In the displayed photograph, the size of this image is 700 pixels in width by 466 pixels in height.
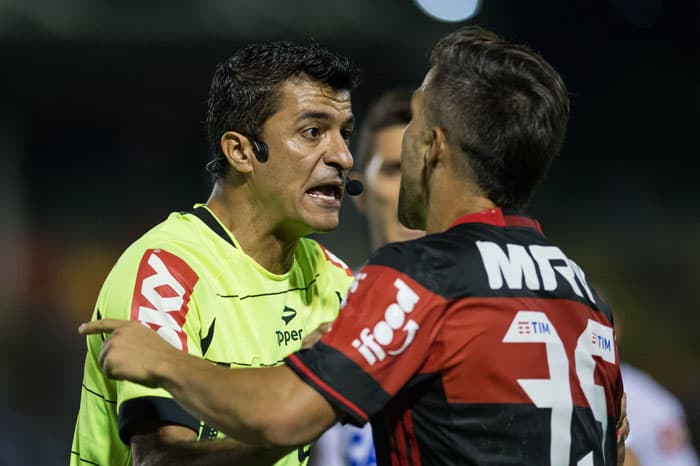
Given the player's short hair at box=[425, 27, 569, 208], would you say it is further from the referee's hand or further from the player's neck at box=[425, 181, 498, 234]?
the referee's hand

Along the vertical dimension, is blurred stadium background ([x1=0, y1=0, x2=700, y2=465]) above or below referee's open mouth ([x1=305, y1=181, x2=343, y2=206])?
above

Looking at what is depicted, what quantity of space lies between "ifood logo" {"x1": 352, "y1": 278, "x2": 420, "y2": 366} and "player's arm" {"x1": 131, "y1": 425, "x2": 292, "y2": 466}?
46cm

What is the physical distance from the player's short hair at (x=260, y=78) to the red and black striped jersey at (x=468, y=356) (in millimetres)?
1102

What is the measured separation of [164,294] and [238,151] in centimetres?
71

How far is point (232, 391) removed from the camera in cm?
247

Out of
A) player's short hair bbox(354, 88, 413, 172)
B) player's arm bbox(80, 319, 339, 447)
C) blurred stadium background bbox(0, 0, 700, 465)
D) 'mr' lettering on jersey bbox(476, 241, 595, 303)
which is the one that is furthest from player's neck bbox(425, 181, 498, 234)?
blurred stadium background bbox(0, 0, 700, 465)

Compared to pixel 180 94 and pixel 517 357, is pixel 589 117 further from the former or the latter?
pixel 517 357

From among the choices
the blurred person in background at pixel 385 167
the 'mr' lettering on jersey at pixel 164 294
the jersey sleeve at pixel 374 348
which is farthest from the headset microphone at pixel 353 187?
the blurred person in background at pixel 385 167

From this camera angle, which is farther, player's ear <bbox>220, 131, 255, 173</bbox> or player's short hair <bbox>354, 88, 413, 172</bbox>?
player's short hair <bbox>354, 88, 413, 172</bbox>

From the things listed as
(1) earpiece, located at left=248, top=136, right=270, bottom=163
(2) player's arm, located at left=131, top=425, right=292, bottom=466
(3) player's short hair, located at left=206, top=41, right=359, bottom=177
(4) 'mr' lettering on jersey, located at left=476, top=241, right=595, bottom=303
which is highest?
(3) player's short hair, located at left=206, top=41, right=359, bottom=177

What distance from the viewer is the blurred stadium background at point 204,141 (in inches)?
453

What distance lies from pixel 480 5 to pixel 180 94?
11.7ft

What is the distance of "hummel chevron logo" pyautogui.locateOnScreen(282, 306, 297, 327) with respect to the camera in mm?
3541

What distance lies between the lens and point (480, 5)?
38.5ft
